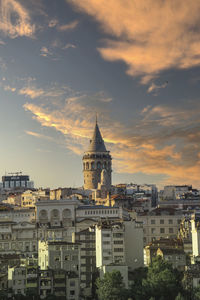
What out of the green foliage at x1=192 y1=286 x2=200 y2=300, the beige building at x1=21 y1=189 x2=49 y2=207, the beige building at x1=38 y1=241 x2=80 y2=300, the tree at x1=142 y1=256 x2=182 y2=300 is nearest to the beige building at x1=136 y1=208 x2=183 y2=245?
the beige building at x1=38 y1=241 x2=80 y2=300

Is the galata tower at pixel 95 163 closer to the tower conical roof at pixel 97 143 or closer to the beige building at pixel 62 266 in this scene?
the tower conical roof at pixel 97 143

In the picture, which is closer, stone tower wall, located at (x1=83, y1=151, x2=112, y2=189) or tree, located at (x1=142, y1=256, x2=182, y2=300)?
tree, located at (x1=142, y1=256, x2=182, y2=300)

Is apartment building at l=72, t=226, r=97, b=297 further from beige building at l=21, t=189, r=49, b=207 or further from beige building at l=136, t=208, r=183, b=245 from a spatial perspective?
beige building at l=21, t=189, r=49, b=207

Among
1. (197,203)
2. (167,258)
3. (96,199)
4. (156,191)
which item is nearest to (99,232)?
(167,258)

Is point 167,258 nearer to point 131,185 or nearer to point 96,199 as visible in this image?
point 96,199

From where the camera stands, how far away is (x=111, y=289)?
54906mm

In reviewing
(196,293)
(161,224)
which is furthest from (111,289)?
(161,224)

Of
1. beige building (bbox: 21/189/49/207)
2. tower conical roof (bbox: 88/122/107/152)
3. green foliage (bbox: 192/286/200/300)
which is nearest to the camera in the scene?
green foliage (bbox: 192/286/200/300)

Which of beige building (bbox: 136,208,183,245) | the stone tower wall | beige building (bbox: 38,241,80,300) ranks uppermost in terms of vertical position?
the stone tower wall

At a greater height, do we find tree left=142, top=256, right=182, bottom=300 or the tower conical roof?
the tower conical roof

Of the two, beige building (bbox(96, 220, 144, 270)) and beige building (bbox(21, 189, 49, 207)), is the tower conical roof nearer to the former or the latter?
beige building (bbox(21, 189, 49, 207))

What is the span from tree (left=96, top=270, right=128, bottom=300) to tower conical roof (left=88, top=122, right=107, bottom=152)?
102634 millimetres

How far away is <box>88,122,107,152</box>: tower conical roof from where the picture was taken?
158625 mm

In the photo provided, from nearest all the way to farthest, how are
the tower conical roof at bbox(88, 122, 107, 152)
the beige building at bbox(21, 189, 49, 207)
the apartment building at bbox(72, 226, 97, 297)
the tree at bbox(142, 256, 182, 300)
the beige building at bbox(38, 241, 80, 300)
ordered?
the tree at bbox(142, 256, 182, 300), the beige building at bbox(38, 241, 80, 300), the apartment building at bbox(72, 226, 97, 297), the beige building at bbox(21, 189, 49, 207), the tower conical roof at bbox(88, 122, 107, 152)
